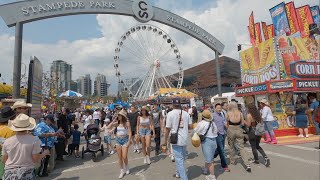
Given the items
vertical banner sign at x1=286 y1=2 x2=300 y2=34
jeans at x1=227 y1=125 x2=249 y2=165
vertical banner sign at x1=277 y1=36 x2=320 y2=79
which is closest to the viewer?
jeans at x1=227 y1=125 x2=249 y2=165

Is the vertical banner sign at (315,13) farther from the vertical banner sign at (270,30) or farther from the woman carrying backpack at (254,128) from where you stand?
the woman carrying backpack at (254,128)

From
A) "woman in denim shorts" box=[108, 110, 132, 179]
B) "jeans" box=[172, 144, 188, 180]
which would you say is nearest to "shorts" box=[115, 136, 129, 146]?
"woman in denim shorts" box=[108, 110, 132, 179]

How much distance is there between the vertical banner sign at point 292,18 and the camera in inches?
818

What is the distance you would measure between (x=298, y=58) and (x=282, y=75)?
63.1 inches

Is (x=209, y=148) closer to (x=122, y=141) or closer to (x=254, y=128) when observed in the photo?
(x=254, y=128)

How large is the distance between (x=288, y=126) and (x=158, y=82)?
28161 mm

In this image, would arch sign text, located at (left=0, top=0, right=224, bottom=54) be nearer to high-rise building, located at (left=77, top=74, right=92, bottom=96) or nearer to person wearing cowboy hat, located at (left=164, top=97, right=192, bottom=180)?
person wearing cowboy hat, located at (left=164, top=97, right=192, bottom=180)

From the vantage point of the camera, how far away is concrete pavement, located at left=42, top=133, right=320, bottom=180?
636 centimetres

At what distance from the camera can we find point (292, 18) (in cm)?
2094

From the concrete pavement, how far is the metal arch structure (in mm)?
3231

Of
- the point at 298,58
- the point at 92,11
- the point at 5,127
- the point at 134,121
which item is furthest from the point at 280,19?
the point at 5,127

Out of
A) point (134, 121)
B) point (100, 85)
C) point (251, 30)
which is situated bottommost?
point (134, 121)

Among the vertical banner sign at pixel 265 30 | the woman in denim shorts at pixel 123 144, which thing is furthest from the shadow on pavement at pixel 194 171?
the vertical banner sign at pixel 265 30

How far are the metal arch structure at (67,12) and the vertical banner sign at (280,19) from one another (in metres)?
11.3
